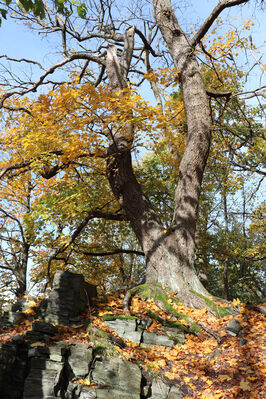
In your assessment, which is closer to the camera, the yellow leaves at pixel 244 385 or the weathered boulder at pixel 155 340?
the yellow leaves at pixel 244 385

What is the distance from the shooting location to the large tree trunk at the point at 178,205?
6.68 m

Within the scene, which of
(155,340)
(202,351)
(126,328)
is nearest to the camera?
(202,351)

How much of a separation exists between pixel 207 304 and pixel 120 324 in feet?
5.97

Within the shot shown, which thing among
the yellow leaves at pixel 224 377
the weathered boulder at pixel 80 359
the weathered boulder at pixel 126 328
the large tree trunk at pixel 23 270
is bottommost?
the yellow leaves at pixel 224 377

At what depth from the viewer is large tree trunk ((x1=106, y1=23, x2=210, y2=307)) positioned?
263 inches

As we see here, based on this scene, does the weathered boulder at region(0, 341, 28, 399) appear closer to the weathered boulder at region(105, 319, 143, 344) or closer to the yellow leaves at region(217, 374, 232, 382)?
the weathered boulder at region(105, 319, 143, 344)

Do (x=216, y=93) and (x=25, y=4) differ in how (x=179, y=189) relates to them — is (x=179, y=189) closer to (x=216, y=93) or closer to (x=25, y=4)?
(x=216, y=93)

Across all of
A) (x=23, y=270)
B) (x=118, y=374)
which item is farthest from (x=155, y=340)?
(x=23, y=270)

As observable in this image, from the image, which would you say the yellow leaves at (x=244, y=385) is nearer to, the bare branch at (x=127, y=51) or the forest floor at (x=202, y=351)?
the forest floor at (x=202, y=351)

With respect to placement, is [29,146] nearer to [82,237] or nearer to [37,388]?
[37,388]

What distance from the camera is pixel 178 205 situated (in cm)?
736

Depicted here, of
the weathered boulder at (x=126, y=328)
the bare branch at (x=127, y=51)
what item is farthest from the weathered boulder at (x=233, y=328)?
the bare branch at (x=127, y=51)

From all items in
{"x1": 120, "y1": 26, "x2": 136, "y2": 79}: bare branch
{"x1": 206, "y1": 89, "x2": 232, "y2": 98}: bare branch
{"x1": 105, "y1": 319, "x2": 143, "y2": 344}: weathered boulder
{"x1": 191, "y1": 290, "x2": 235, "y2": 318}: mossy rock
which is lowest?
{"x1": 105, "y1": 319, "x2": 143, "y2": 344}: weathered boulder

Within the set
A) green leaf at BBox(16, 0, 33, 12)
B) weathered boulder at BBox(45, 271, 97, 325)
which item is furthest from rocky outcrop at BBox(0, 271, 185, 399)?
green leaf at BBox(16, 0, 33, 12)
